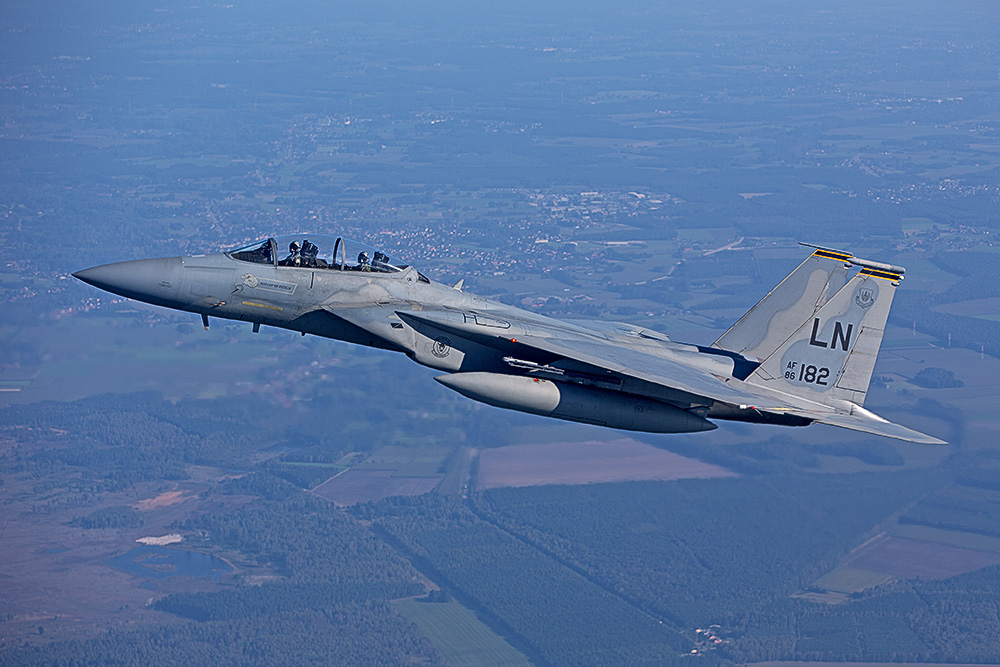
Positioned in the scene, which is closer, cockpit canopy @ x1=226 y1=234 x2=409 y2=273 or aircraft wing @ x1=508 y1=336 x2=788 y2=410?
aircraft wing @ x1=508 y1=336 x2=788 y2=410

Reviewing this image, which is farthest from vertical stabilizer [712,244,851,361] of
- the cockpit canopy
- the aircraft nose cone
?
the aircraft nose cone

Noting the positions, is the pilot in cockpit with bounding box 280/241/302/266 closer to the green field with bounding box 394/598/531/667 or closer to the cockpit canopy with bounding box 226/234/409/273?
→ the cockpit canopy with bounding box 226/234/409/273

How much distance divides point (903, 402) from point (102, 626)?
95162mm

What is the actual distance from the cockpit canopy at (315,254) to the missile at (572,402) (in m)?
3.69

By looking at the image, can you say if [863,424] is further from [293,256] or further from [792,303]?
[293,256]

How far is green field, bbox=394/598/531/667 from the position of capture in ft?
315

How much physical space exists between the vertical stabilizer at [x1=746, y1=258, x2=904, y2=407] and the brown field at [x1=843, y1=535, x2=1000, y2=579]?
8087cm

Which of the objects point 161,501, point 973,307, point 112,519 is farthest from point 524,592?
point 973,307

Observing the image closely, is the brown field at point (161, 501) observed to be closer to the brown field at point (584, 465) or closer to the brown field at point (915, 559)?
the brown field at point (584, 465)

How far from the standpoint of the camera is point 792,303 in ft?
92.5

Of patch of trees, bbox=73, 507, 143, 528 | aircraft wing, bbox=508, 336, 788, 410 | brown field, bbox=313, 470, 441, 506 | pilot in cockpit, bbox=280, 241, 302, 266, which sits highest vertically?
pilot in cockpit, bbox=280, 241, 302, 266

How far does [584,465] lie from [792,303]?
8236cm

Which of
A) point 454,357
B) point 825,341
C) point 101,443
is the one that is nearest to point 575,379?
point 454,357

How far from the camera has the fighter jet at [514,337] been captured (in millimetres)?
24422
